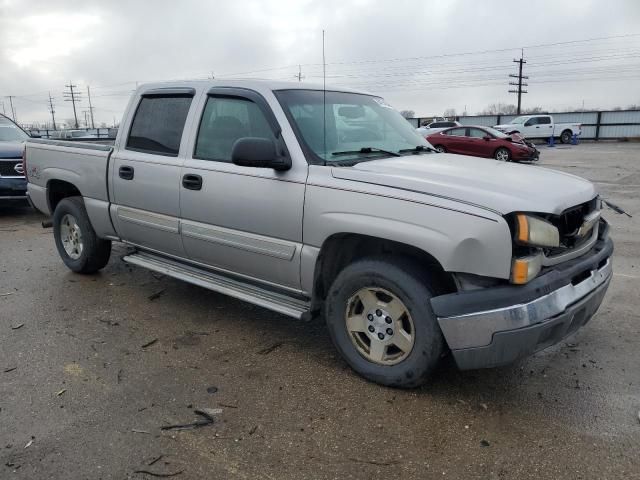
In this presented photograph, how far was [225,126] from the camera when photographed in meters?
4.07

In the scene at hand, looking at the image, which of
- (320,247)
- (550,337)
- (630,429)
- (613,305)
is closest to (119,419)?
(320,247)

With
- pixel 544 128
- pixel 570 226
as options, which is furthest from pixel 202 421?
pixel 544 128

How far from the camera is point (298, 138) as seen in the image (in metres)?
3.62

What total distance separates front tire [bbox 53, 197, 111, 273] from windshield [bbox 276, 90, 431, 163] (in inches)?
108

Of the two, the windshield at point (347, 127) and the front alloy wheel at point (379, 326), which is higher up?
the windshield at point (347, 127)

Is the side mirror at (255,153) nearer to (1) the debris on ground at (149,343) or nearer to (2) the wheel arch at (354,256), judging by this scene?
(2) the wheel arch at (354,256)

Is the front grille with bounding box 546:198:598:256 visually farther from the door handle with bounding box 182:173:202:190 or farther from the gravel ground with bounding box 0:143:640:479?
the door handle with bounding box 182:173:202:190

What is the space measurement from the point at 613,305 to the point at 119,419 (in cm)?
407

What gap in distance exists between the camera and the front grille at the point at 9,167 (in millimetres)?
9289

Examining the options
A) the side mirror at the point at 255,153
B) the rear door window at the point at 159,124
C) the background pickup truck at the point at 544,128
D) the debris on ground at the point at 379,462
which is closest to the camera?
the debris on ground at the point at 379,462

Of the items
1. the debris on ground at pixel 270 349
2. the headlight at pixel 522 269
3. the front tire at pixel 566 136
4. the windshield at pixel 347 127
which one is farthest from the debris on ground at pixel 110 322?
the front tire at pixel 566 136

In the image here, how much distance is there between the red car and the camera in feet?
68.1

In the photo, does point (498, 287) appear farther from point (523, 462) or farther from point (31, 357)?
point (31, 357)

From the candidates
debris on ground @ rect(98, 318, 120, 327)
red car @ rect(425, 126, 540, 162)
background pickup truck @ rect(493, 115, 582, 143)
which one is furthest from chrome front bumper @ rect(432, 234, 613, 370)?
background pickup truck @ rect(493, 115, 582, 143)
